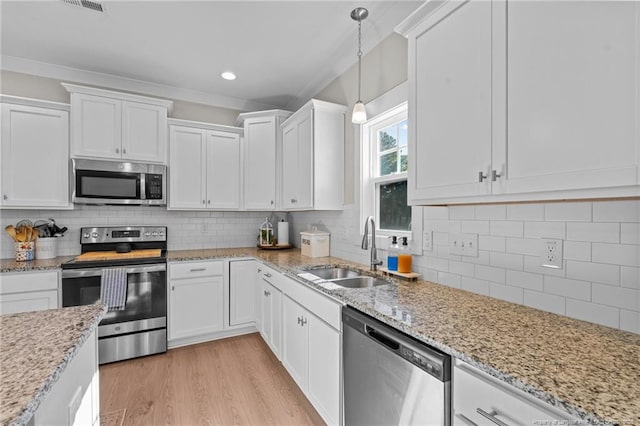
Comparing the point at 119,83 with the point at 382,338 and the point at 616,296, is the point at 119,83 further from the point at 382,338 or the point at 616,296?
the point at 616,296

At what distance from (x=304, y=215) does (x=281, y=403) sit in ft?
6.49

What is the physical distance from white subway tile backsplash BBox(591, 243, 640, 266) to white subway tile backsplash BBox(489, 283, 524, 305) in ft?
1.13

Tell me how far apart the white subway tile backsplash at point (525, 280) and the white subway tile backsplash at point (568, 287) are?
0.09 ft

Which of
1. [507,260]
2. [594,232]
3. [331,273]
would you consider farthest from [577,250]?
[331,273]

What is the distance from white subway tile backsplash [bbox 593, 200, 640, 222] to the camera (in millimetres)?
1083

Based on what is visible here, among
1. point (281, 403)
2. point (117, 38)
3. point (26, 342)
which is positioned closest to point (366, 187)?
point (281, 403)

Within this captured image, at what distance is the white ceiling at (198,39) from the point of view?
7.11 feet

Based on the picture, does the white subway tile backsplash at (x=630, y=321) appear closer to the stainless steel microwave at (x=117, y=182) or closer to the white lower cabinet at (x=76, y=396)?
the white lower cabinet at (x=76, y=396)

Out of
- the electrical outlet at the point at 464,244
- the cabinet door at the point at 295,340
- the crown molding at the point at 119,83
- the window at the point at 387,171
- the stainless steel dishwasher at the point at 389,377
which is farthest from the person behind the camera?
the crown molding at the point at 119,83

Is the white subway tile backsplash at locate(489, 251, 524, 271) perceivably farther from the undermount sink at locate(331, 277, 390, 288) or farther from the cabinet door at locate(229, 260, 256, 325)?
the cabinet door at locate(229, 260, 256, 325)

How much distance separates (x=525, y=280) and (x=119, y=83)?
3.94 m

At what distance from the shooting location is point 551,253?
1.32 meters

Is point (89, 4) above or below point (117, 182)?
above

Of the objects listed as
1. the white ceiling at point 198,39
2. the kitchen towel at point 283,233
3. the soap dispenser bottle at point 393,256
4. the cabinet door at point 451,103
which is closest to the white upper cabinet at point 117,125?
the white ceiling at point 198,39
